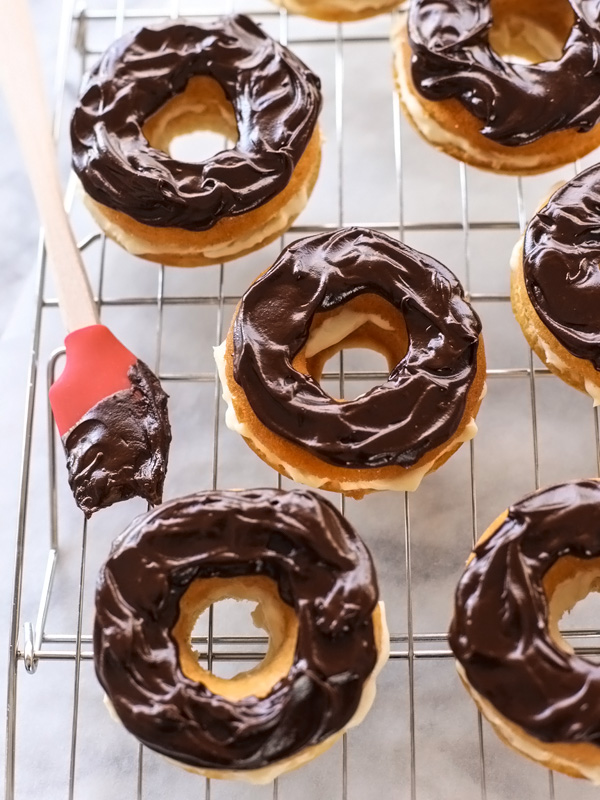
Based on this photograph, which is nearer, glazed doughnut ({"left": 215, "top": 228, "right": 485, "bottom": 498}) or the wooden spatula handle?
glazed doughnut ({"left": 215, "top": 228, "right": 485, "bottom": 498})

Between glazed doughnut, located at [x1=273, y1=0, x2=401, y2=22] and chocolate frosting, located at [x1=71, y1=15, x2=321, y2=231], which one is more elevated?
glazed doughnut, located at [x1=273, y1=0, x2=401, y2=22]

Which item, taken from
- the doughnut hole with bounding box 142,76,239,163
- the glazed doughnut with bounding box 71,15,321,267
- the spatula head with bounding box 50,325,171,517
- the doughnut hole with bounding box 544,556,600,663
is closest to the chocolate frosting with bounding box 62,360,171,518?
the spatula head with bounding box 50,325,171,517

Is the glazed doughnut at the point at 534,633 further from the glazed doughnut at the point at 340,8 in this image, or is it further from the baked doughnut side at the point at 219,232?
the glazed doughnut at the point at 340,8

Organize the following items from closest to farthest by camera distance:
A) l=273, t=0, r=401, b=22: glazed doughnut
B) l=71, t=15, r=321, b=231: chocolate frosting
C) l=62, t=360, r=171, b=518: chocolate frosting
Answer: l=62, t=360, r=171, b=518: chocolate frosting → l=71, t=15, r=321, b=231: chocolate frosting → l=273, t=0, r=401, b=22: glazed doughnut

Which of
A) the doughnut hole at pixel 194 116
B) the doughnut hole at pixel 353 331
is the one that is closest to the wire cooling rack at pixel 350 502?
the doughnut hole at pixel 353 331

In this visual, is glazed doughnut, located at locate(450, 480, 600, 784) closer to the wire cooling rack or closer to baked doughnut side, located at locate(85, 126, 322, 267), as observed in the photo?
the wire cooling rack

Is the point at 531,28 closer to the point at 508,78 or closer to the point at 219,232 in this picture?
the point at 508,78

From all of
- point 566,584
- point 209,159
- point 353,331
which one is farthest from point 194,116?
point 566,584
